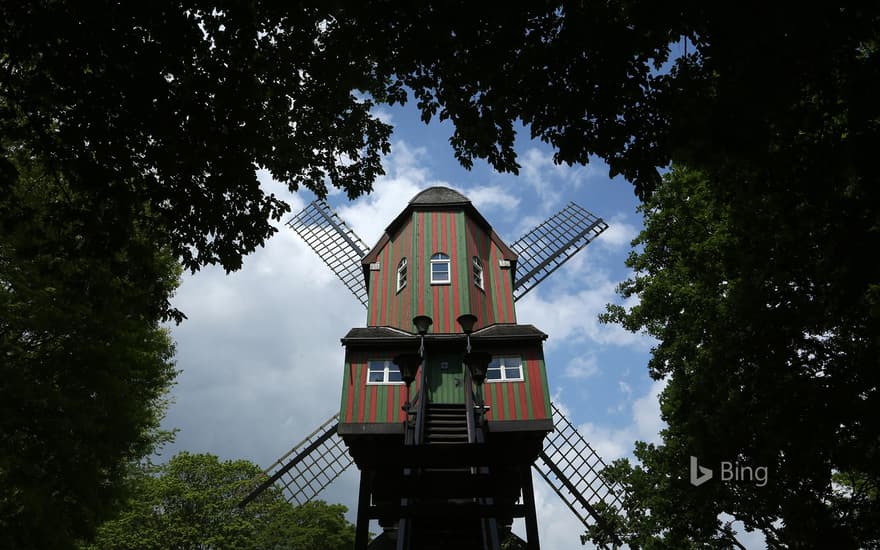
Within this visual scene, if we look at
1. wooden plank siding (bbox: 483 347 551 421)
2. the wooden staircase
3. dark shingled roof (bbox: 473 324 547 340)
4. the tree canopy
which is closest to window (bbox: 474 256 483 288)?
dark shingled roof (bbox: 473 324 547 340)

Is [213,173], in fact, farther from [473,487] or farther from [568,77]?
[473,487]

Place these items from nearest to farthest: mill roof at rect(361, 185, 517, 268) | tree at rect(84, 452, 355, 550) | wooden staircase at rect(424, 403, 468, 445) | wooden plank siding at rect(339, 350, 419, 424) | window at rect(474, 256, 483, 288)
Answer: wooden staircase at rect(424, 403, 468, 445), wooden plank siding at rect(339, 350, 419, 424), window at rect(474, 256, 483, 288), mill roof at rect(361, 185, 517, 268), tree at rect(84, 452, 355, 550)

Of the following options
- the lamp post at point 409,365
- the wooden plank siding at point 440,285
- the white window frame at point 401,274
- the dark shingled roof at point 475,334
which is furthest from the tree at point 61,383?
the white window frame at point 401,274

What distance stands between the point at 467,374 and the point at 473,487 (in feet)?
24.0

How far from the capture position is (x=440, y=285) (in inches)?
746

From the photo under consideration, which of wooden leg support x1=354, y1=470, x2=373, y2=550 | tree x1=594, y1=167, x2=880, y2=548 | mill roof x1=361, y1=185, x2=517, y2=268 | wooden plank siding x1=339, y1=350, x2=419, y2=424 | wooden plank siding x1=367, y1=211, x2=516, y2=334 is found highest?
mill roof x1=361, y1=185, x2=517, y2=268

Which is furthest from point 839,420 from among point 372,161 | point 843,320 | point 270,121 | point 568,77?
point 270,121

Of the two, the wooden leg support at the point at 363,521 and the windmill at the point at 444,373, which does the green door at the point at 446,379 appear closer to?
the windmill at the point at 444,373

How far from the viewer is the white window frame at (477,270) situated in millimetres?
19767

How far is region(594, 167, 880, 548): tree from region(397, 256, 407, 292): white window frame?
26.5 feet

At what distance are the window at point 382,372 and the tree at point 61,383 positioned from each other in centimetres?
627

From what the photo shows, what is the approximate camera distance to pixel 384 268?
20.8 metres

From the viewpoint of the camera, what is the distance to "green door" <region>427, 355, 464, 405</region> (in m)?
16.9

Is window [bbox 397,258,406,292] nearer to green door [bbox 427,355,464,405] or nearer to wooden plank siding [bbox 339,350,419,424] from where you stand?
green door [bbox 427,355,464,405]
